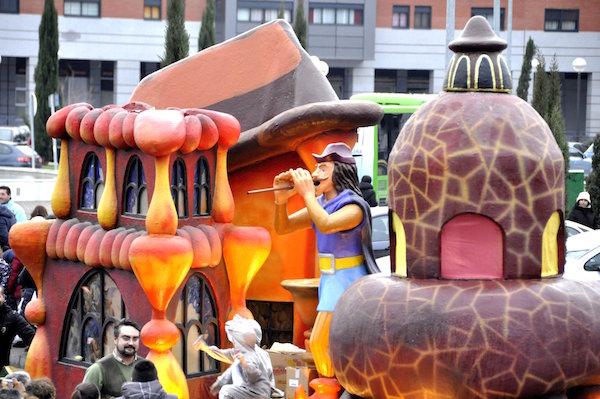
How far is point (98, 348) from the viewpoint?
855cm

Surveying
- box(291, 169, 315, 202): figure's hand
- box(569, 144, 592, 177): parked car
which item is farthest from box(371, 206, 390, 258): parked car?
box(569, 144, 592, 177): parked car

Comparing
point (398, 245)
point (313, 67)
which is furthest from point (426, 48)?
point (398, 245)

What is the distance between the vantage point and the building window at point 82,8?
46656 millimetres

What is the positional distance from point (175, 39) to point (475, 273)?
2215cm

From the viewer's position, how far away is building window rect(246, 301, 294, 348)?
9.67 meters

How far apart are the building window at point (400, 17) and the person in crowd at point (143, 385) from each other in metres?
43.7

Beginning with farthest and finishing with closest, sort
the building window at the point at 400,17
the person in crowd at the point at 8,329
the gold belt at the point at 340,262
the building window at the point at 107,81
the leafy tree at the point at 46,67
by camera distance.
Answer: the building window at the point at 107,81, the building window at the point at 400,17, the leafy tree at the point at 46,67, the person in crowd at the point at 8,329, the gold belt at the point at 340,262

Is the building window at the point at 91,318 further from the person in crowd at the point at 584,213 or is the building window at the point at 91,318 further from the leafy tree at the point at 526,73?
the leafy tree at the point at 526,73

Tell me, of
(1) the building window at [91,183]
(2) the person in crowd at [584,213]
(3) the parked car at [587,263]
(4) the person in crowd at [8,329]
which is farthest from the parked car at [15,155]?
(1) the building window at [91,183]

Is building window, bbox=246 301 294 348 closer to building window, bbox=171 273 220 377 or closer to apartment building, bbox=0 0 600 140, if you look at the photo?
building window, bbox=171 273 220 377

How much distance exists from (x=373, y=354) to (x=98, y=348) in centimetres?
308

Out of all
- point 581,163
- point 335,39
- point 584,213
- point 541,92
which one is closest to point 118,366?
point 584,213

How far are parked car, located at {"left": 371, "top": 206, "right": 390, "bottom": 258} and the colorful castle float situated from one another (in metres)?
7.41

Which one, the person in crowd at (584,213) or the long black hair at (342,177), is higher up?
the long black hair at (342,177)
